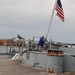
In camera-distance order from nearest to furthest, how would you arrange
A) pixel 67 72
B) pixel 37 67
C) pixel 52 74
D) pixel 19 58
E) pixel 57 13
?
pixel 52 74
pixel 67 72
pixel 37 67
pixel 57 13
pixel 19 58

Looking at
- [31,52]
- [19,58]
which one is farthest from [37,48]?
[19,58]

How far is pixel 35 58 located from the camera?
16.1 metres

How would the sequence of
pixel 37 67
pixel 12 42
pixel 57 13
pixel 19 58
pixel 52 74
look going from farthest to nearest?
pixel 12 42 → pixel 19 58 → pixel 57 13 → pixel 37 67 → pixel 52 74

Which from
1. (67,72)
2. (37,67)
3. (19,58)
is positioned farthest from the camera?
(19,58)

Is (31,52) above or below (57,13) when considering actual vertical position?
below

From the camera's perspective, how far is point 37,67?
15750 mm

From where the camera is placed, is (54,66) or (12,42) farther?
(12,42)

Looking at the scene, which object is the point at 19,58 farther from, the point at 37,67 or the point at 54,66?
the point at 54,66

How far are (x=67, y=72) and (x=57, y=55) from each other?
1.11m

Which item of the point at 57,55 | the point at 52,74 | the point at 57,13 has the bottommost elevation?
the point at 52,74

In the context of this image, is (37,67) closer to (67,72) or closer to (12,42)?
(67,72)

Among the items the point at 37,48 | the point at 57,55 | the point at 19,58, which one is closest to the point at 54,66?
the point at 57,55

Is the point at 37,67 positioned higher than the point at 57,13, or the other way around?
the point at 57,13

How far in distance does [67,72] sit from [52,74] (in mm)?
1302
